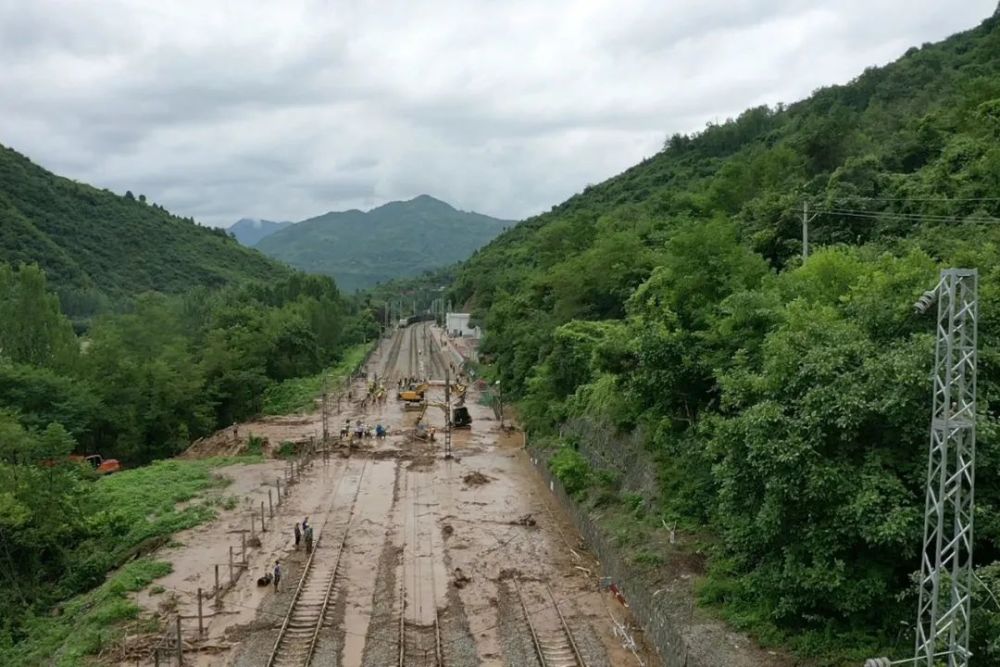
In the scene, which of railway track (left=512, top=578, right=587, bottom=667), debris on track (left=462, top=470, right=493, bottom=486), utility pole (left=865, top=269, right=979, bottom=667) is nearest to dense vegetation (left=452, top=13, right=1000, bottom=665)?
utility pole (left=865, top=269, right=979, bottom=667)

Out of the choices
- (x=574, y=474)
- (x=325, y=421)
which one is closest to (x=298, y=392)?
(x=325, y=421)

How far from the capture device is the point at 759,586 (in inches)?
591

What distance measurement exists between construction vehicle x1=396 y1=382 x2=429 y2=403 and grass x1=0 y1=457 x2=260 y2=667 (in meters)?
19.5

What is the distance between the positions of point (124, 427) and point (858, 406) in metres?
37.1

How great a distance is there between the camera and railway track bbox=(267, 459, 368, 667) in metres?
17.2

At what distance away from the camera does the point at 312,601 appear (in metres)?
20.3

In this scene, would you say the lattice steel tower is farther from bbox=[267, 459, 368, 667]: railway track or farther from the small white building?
the small white building

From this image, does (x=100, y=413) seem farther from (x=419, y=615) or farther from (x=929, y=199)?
(x=929, y=199)

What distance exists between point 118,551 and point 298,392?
35998 millimetres

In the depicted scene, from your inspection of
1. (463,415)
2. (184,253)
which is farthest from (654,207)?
(184,253)

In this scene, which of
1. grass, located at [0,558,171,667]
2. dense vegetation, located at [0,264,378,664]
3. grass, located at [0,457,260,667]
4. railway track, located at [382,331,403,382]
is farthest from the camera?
railway track, located at [382,331,403,382]

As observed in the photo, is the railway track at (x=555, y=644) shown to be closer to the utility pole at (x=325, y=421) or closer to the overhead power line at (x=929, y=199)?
the overhead power line at (x=929, y=199)

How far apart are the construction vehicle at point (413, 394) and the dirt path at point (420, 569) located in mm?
17262

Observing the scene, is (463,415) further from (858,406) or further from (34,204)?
(34,204)
